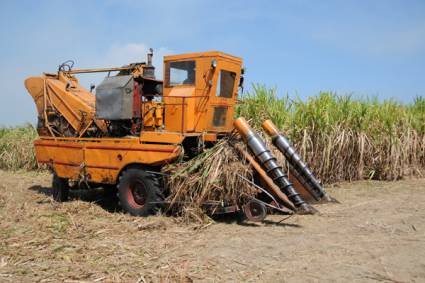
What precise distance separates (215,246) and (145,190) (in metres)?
2.09

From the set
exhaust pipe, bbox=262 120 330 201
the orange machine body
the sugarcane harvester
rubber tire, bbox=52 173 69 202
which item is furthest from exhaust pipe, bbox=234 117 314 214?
rubber tire, bbox=52 173 69 202

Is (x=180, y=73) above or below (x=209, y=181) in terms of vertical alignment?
above

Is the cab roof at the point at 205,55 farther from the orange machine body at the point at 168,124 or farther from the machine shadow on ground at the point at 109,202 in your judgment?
the machine shadow on ground at the point at 109,202

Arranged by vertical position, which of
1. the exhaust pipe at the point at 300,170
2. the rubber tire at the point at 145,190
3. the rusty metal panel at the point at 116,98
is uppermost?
the rusty metal panel at the point at 116,98

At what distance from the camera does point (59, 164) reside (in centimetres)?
848

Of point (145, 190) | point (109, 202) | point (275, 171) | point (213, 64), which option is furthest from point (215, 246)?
point (109, 202)

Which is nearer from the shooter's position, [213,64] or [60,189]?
[213,64]

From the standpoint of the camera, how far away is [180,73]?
7.33 m

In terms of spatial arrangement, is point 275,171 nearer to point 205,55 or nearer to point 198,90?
point 198,90

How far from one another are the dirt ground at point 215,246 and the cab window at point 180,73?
7.29 feet

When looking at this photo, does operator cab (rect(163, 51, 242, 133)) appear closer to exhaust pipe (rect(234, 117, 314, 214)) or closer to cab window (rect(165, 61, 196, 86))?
cab window (rect(165, 61, 196, 86))

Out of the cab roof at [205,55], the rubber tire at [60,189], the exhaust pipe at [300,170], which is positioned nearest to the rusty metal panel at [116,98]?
the cab roof at [205,55]

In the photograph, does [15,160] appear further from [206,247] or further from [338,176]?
[206,247]

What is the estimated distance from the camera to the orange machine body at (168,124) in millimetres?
6953
